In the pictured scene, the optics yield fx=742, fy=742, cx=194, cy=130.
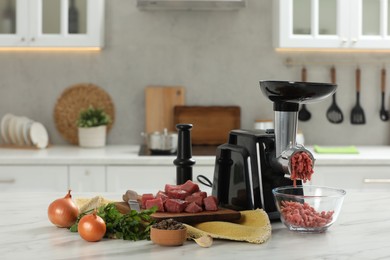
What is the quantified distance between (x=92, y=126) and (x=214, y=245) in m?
2.80

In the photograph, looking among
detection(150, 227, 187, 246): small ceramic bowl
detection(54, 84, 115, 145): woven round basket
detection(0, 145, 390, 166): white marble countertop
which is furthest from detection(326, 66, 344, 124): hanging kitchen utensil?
detection(150, 227, 187, 246): small ceramic bowl

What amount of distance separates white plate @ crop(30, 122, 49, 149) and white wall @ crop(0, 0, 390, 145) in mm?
254

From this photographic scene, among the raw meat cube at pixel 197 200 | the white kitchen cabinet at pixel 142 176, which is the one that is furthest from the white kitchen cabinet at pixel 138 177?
the raw meat cube at pixel 197 200

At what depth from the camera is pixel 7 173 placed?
4246mm

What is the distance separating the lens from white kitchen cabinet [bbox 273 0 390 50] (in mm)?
4617

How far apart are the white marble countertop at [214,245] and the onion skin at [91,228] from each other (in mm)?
20

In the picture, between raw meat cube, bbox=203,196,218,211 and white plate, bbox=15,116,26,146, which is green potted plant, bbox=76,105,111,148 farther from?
raw meat cube, bbox=203,196,218,211

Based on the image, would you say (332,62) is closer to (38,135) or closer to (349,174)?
(349,174)

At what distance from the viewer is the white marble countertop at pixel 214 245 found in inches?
74.8

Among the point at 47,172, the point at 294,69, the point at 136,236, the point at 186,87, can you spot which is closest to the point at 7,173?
the point at 47,172

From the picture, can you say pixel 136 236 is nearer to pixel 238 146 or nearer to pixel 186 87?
pixel 238 146

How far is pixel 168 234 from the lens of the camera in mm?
1968

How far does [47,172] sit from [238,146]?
2.06 m

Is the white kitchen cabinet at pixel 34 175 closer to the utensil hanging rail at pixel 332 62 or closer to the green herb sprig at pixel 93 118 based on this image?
the green herb sprig at pixel 93 118
